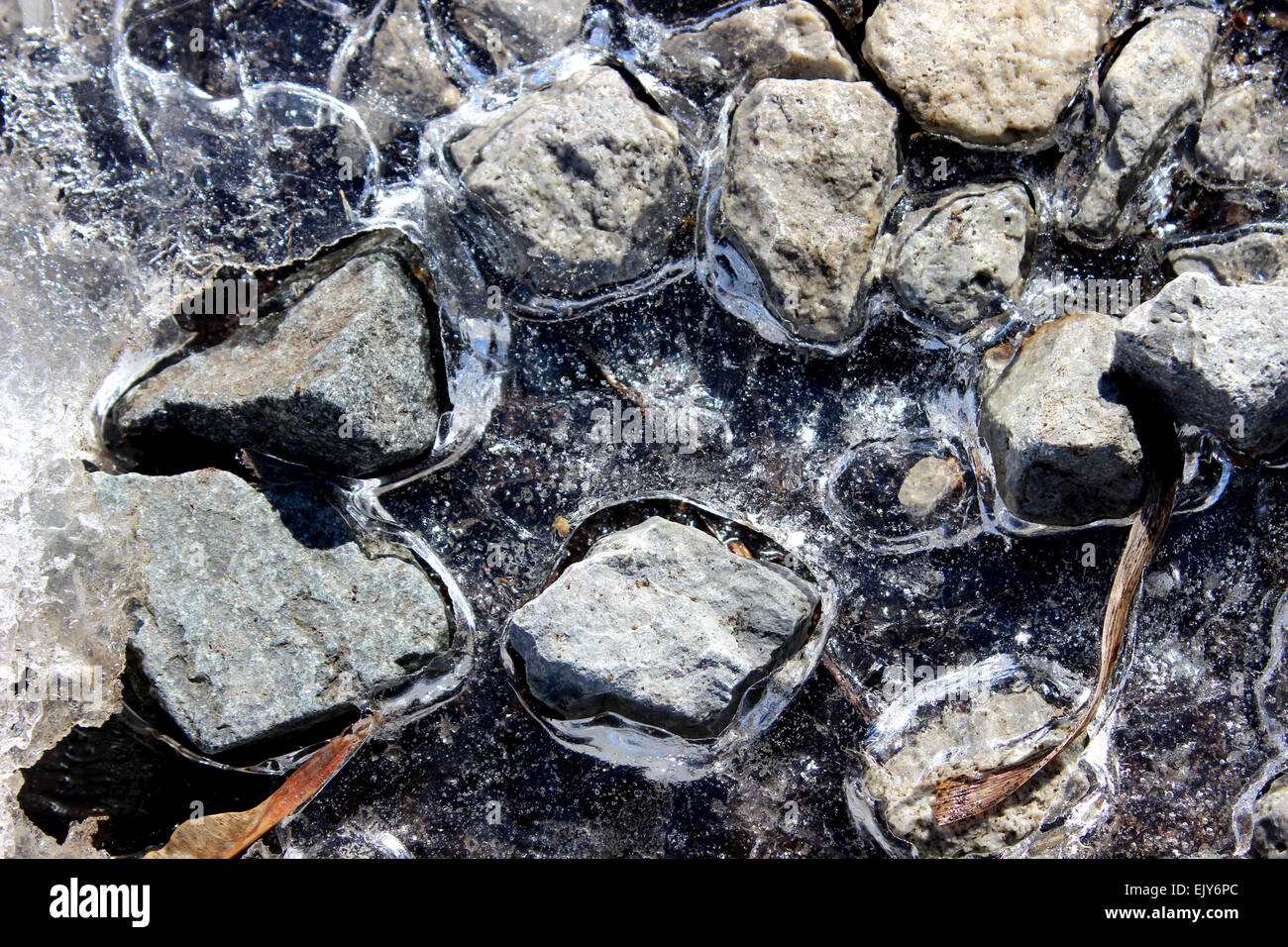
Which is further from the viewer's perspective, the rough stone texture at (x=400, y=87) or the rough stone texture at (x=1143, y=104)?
the rough stone texture at (x=400, y=87)

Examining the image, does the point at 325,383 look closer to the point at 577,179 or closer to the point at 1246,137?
the point at 577,179

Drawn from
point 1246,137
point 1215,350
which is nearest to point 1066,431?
point 1215,350

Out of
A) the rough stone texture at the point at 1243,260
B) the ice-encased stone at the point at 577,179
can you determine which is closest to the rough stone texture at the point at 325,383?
the ice-encased stone at the point at 577,179

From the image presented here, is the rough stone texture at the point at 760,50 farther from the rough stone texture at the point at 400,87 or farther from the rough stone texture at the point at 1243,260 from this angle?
the rough stone texture at the point at 1243,260

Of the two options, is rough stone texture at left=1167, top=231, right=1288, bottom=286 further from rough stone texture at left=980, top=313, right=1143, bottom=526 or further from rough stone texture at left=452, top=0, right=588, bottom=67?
rough stone texture at left=452, top=0, right=588, bottom=67

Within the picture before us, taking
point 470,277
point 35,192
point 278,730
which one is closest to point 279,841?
point 278,730

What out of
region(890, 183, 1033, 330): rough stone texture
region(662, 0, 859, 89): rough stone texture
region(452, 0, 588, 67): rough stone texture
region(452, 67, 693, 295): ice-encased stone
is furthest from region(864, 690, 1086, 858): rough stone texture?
region(452, 0, 588, 67): rough stone texture
